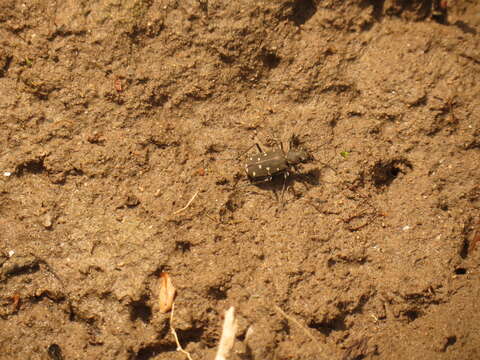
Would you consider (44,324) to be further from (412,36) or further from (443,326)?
(412,36)

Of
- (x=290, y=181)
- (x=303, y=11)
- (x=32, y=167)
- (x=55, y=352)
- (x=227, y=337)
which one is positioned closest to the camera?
(x=227, y=337)

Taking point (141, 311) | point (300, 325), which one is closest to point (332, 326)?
point (300, 325)

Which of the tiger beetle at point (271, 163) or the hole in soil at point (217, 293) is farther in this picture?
the tiger beetle at point (271, 163)

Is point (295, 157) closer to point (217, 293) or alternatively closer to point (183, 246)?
point (183, 246)

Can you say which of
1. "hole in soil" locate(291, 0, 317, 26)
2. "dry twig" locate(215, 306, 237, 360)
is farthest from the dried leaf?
"hole in soil" locate(291, 0, 317, 26)

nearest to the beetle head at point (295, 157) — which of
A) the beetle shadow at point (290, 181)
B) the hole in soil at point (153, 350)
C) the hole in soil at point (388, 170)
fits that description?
the beetle shadow at point (290, 181)

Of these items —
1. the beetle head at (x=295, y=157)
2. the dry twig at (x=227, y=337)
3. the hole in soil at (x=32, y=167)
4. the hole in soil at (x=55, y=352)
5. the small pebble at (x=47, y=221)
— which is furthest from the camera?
the beetle head at (x=295, y=157)

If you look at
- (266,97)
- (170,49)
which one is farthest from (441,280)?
(170,49)

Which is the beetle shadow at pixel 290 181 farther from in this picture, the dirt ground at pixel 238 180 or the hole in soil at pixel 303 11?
the hole in soil at pixel 303 11
